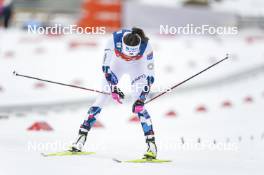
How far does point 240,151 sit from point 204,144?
74 cm

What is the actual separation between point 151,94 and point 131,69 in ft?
21.0

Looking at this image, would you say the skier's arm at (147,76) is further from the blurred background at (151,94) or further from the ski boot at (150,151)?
the blurred background at (151,94)

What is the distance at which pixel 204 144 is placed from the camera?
883cm

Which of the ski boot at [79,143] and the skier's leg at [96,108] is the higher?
the skier's leg at [96,108]

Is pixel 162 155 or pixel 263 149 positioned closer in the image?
pixel 162 155

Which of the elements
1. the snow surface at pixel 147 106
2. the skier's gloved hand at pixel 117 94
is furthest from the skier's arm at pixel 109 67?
the snow surface at pixel 147 106

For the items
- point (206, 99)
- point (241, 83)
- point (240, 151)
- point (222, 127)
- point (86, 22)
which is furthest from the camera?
point (86, 22)

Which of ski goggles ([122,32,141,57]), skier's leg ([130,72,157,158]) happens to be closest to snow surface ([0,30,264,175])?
skier's leg ([130,72,157,158])

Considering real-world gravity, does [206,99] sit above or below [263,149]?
above

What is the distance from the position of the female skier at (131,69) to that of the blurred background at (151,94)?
415mm

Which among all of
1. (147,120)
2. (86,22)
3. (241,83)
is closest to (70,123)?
(147,120)

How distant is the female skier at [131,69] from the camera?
6.28m

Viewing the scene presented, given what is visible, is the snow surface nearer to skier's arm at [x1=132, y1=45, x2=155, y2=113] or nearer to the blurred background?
the blurred background

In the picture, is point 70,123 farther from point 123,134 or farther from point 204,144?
point 204,144
